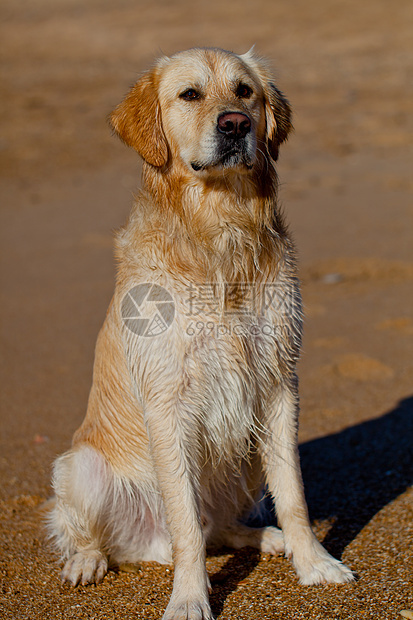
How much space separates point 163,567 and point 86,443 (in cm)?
62

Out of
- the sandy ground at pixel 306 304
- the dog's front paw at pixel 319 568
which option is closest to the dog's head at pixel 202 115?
the sandy ground at pixel 306 304

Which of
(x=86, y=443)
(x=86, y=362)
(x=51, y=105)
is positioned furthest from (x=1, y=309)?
(x=51, y=105)

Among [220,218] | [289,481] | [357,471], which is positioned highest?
[220,218]

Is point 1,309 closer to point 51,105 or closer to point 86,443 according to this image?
point 86,443

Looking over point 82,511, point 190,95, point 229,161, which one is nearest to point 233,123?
point 229,161

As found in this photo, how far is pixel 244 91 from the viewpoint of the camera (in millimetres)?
2900

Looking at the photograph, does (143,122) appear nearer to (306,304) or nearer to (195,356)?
(195,356)

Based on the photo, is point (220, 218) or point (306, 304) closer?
point (220, 218)

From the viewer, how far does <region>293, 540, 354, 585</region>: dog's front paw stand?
106 inches

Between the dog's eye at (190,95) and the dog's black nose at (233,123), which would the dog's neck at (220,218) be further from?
the dog's eye at (190,95)

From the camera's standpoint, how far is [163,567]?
3.01 m

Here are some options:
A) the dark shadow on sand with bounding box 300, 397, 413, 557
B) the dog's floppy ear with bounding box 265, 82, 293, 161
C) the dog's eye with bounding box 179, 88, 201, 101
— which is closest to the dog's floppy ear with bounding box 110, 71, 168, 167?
the dog's eye with bounding box 179, 88, 201, 101

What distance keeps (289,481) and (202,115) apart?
1479mm

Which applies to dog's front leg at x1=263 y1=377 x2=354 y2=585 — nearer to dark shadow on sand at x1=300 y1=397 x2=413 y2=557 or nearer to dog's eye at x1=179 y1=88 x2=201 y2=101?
dark shadow on sand at x1=300 y1=397 x2=413 y2=557
